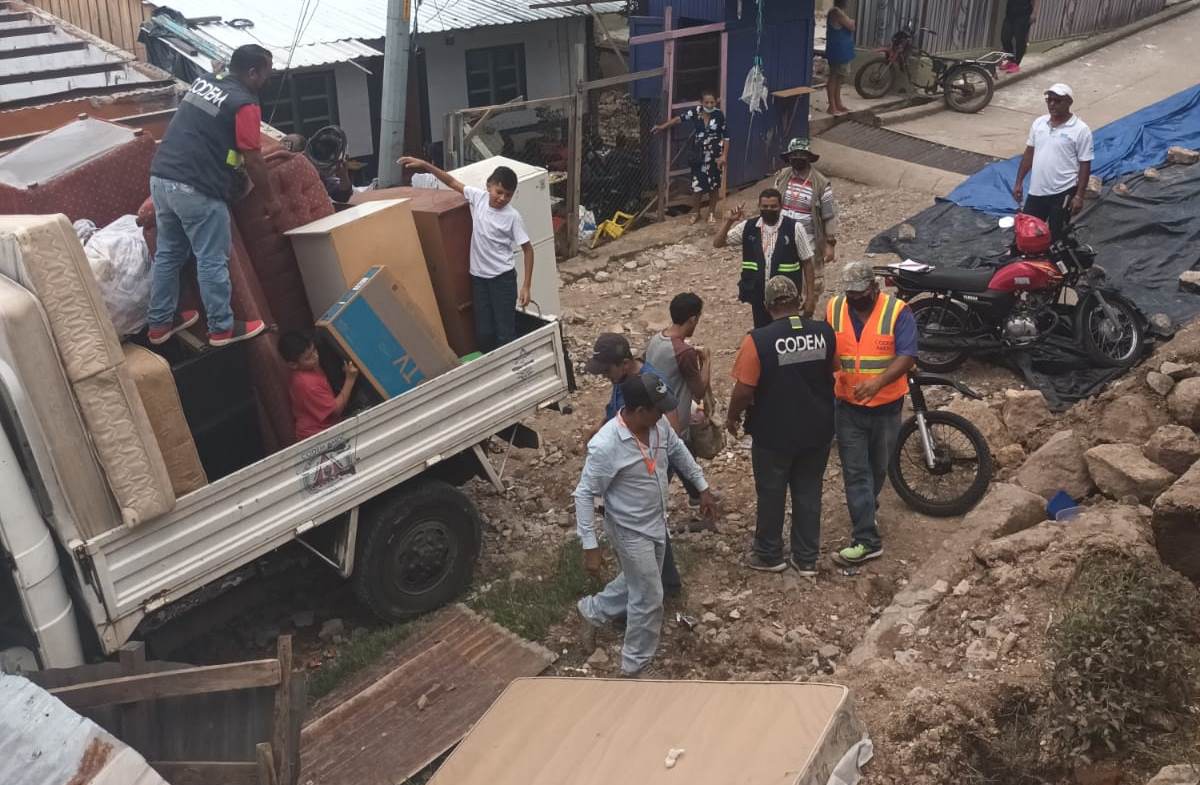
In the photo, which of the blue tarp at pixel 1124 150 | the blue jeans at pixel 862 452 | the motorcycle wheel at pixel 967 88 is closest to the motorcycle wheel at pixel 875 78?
the motorcycle wheel at pixel 967 88

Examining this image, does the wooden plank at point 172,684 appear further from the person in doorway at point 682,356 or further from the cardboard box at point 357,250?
the person in doorway at point 682,356

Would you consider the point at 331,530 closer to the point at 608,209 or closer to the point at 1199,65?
the point at 608,209

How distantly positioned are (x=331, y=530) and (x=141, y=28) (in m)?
8.25

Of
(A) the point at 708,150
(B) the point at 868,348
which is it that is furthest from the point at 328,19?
(B) the point at 868,348

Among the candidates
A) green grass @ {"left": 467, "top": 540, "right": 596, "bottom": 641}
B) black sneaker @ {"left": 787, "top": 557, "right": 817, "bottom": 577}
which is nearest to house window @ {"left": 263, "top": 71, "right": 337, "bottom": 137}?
green grass @ {"left": 467, "top": 540, "right": 596, "bottom": 641}

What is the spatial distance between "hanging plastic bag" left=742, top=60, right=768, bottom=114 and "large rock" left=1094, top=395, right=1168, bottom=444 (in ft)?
23.7

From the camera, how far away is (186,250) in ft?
17.4

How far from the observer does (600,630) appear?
223 inches

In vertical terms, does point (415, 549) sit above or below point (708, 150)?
below

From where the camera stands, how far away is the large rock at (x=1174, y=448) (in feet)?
18.6

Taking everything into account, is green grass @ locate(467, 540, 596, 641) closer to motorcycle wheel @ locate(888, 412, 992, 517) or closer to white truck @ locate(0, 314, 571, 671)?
white truck @ locate(0, 314, 571, 671)

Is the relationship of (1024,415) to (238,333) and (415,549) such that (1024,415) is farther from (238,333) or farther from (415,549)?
(238,333)

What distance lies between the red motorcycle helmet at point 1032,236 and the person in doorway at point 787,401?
282 cm

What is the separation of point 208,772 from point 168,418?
4.99 ft
